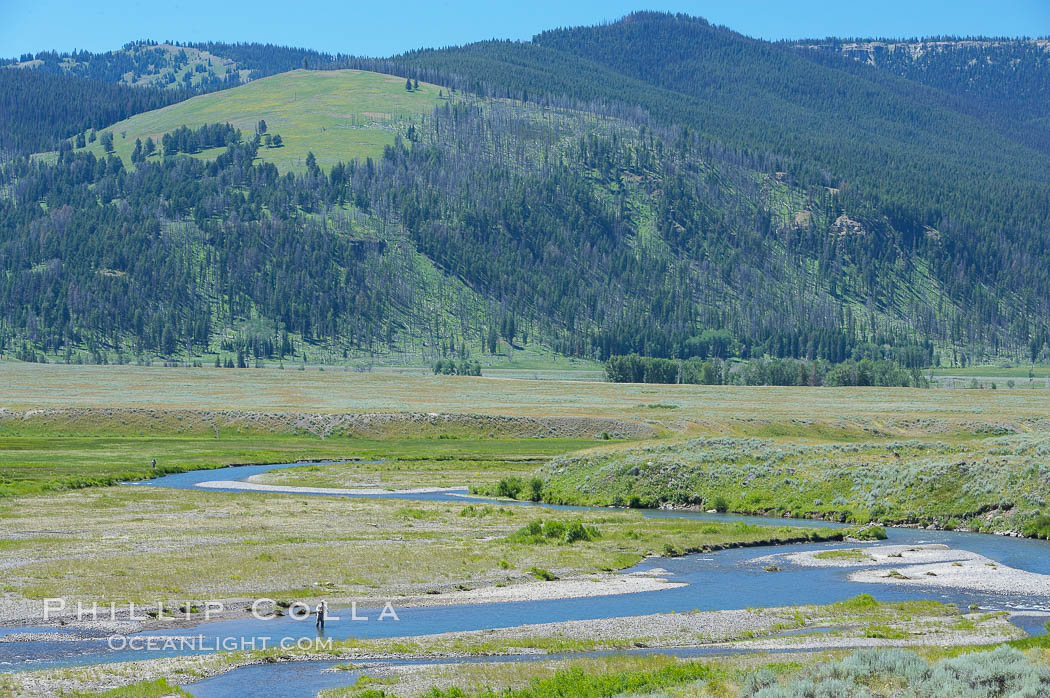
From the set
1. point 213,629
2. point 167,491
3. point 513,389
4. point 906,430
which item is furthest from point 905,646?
point 513,389

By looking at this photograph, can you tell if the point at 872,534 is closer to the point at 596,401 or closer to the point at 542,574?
the point at 542,574

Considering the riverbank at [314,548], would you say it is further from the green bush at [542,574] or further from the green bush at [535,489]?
the green bush at [535,489]

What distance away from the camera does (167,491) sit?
243 feet

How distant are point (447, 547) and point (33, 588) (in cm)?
1727

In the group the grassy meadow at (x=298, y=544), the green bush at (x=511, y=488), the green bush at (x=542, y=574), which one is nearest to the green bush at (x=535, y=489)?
the green bush at (x=511, y=488)

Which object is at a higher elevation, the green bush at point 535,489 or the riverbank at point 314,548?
the riverbank at point 314,548

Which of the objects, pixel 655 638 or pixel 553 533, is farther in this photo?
pixel 553 533

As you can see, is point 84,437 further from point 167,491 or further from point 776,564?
point 776,564

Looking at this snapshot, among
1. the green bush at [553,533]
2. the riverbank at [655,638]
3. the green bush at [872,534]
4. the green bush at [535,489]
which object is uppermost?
the riverbank at [655,638]

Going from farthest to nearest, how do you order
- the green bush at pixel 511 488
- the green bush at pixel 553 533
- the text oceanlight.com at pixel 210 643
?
the green bush at pixel 511 488, the green bush at pixel 553 533, the text oceanlight.com at pixel 210 643

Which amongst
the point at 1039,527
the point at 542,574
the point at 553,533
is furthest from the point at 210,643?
the point at 1039,527

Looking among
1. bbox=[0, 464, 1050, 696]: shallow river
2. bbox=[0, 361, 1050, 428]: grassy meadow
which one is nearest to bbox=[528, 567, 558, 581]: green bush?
bbox=[0, 464, 1050, 696]: shallow river

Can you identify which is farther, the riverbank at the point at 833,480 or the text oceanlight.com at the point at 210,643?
the riverbank at the point at 833,480

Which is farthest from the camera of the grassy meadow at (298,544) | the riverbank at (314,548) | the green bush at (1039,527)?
the green bush at (1039,527)
